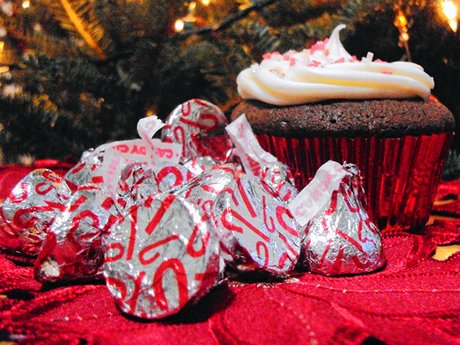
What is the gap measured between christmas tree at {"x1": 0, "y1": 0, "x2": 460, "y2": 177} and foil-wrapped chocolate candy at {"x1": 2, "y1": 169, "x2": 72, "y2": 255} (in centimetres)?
80

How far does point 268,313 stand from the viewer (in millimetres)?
681

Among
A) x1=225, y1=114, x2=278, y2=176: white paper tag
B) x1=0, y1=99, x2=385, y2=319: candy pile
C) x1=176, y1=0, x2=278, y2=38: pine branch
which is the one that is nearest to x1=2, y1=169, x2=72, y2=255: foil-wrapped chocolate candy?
x1=0, y1=99, x2=385, y2=319: candy pile

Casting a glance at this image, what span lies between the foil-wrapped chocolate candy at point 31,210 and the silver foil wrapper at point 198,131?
18.6 inches

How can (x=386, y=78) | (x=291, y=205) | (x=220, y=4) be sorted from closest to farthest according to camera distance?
(x=291, y=205) < (x=386, y=78) < (x=220, y=4)

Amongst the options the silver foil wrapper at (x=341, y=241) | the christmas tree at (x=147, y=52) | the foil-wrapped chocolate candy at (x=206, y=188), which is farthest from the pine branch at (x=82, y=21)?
the silver foil wrapper at (x=341, y=241)

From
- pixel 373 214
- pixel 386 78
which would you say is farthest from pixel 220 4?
pixel 373 214

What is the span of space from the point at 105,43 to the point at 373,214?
140cm

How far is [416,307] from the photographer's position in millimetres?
729

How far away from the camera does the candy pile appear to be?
703 mm

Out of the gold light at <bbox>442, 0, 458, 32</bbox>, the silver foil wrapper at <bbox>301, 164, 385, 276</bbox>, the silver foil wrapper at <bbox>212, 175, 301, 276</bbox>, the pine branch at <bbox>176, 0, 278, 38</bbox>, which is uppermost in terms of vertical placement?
the pine branch at <bbox>176, 0, 278, 38</bbox>

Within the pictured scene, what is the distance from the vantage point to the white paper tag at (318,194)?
0.97 meters

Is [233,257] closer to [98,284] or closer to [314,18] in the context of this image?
[98,284]

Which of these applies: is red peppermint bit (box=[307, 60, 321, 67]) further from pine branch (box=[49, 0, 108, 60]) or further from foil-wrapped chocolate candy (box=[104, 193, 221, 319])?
pine branch (box=[49, 0, 108, 60])

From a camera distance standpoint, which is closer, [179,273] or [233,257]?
[179,273]
